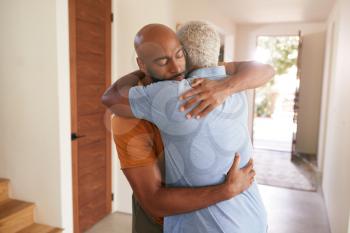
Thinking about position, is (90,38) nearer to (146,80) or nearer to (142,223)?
(146,80)

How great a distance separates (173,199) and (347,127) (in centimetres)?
199

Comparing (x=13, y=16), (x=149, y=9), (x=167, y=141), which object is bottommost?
(x=167, y=141)

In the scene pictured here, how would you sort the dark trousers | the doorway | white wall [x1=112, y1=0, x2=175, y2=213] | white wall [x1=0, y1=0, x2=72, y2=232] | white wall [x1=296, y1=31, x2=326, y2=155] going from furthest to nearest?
1. white wall [x1=296, y1=31, x2=326, y2=155]
2. the doorway
3. white wall [x1=112, y1=0, x2=175, y2=213]
4. white wall [x1=0, y1=0, x2=72, y2=232]
5. the dark trousers

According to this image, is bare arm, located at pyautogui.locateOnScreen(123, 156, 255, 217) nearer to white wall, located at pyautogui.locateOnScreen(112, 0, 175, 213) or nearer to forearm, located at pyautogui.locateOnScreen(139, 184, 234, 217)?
forearm, located at pyautogui.locateOnScreen(139, 184, 234, 217)

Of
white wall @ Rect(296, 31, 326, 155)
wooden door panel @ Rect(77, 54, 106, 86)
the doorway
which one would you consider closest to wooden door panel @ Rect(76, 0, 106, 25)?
wooden door panel @ Rect(77, 54, 106, 86)

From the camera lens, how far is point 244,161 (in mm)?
955

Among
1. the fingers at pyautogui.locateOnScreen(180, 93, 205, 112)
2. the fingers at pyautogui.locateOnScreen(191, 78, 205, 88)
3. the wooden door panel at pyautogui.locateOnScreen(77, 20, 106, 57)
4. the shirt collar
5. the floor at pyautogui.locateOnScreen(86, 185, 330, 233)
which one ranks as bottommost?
the floor at pyautogui.locateOnScreen(86, 185, 330, 233)

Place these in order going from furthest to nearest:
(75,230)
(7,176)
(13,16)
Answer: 1. (75,230)
2. (7,176)
3. (13,16)

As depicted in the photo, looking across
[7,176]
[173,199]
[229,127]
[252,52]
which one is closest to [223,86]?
[229,127]

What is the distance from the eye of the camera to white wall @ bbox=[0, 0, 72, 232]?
7.03ft

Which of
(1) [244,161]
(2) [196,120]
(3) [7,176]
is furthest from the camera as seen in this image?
(3) [7,176]

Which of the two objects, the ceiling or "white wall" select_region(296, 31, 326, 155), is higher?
the ceiling

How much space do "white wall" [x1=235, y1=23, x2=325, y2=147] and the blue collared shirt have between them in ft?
17.6

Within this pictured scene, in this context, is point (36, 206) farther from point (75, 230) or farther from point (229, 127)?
point (229, 127)
